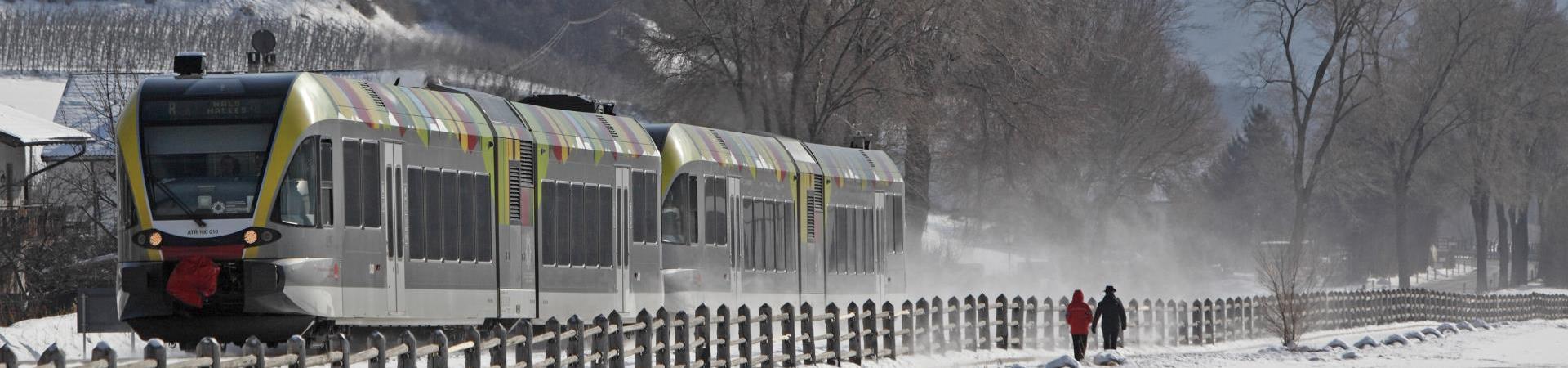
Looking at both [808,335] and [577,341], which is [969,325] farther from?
[577,341]

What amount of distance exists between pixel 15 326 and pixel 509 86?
26683 mm

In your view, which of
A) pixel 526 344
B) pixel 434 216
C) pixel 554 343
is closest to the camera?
pixel 526 344

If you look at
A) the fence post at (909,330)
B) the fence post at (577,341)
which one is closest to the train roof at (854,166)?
the fence post at (909,330)

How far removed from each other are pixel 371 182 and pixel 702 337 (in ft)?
12.6

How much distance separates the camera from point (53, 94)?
4916 inches

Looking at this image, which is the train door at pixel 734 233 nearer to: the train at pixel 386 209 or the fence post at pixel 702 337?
the train at pixel 386 209

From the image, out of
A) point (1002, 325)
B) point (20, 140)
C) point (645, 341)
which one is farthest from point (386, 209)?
point (20, 140)

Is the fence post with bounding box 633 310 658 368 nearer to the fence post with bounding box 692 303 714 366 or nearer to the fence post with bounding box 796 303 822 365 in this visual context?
the fence post with bounding box 692 303 714 366

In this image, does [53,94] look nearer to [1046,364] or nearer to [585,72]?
[585,72]

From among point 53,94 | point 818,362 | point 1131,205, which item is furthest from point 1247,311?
point 53,94

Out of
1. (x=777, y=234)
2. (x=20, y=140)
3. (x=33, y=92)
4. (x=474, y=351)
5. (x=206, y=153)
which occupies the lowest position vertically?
(x=474, y=351)

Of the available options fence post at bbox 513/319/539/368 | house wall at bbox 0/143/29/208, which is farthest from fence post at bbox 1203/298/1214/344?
house wall at bbox 0/143/29/208

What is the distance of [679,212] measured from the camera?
25.4 m

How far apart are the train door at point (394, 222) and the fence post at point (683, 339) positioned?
2634 mm
